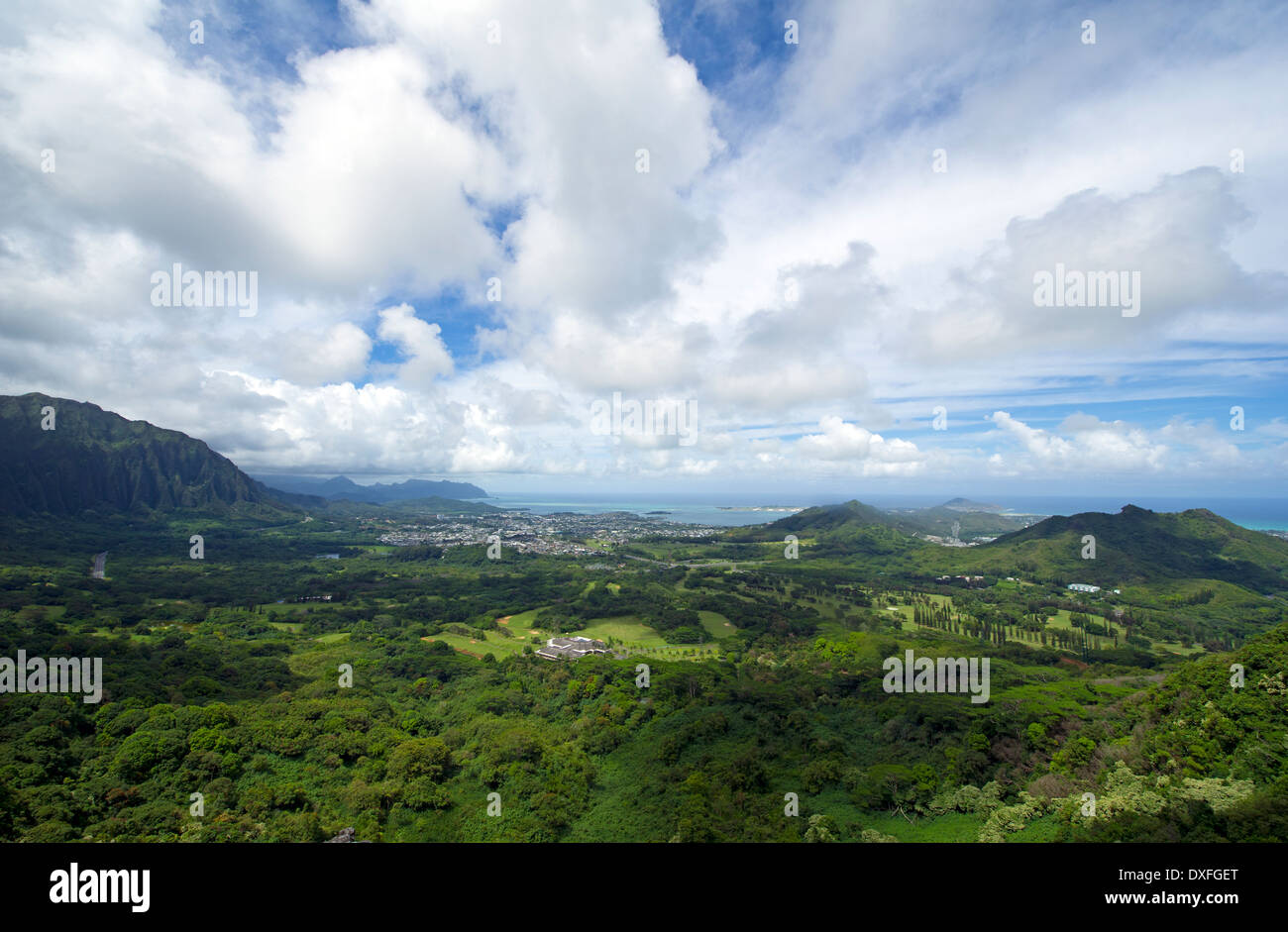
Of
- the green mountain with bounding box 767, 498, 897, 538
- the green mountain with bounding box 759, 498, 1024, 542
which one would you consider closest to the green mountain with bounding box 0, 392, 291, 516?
the green mountain with bounding box 767, 498, 897, 538

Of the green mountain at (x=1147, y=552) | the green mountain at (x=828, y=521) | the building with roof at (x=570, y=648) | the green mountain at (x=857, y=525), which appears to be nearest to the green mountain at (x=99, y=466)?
the building with roof at (x=570, y=648)

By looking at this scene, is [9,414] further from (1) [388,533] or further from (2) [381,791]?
(2) [381,791]

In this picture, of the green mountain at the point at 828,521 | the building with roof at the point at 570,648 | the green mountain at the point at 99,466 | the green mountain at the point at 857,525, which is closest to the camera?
the building with roof at the point at 570,648

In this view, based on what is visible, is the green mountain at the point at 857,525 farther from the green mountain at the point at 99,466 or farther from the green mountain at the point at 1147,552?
the green mountain at the point at 99,466

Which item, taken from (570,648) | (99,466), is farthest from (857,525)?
(99,466)

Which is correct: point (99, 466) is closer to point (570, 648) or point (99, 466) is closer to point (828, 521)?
point (570, 648)
